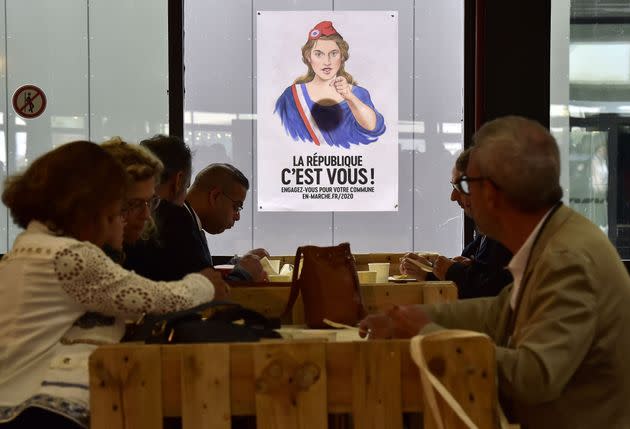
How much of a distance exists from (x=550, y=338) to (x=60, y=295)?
116 centimetres

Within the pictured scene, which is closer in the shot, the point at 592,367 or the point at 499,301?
the point at 592,367

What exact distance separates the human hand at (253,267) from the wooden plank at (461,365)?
245 centimetres

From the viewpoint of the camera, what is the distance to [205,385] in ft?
6.57

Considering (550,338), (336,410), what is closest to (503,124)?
(550,338)

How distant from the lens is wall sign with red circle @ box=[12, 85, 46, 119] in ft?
21.9

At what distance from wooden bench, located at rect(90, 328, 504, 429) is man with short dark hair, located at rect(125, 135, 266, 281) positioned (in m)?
1.64

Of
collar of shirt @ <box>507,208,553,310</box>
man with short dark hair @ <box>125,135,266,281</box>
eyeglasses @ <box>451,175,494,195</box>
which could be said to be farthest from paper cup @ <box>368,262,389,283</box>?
collar of shirt @ <box>507,208,553,310</box>

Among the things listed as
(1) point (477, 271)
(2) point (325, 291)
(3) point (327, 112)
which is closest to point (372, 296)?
(2) point (325, 291)

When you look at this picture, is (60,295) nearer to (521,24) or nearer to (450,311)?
(450,311)

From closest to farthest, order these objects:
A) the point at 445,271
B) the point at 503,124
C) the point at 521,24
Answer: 1. the point at 503,124
2. the point at 445,271
3. the point at 521,24

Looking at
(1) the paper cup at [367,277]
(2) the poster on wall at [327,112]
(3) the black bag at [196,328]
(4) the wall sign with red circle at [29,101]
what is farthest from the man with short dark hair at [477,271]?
(4) the wall sign with red circle at [29,101]

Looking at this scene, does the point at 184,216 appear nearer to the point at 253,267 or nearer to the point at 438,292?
the point at 253,267

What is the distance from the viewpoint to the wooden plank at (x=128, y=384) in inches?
79.0

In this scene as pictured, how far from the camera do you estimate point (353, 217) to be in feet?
22.5
